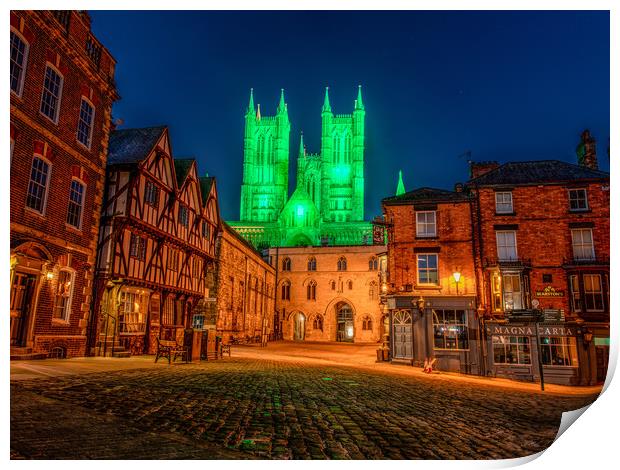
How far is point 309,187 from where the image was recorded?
3723 inches

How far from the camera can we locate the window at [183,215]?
2249 cm

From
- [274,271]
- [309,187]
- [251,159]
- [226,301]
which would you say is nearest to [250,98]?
[251,159]

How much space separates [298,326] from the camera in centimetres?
5288

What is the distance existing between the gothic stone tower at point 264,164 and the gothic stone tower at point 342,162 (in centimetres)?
876

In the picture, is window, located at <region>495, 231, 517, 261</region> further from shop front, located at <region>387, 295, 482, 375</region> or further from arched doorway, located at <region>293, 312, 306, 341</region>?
arched doorway, located at <region>293, 312, 306, 341</region>

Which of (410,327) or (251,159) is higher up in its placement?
(251,159)

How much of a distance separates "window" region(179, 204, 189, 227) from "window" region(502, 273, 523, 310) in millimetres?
16548

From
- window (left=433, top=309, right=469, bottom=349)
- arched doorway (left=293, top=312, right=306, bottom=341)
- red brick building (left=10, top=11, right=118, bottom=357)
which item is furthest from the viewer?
arched doorway (left=293, top=312, right=306, bottom=341)

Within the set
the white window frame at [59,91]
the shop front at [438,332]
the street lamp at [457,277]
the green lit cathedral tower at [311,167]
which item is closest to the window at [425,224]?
the street lamp at [457,277]

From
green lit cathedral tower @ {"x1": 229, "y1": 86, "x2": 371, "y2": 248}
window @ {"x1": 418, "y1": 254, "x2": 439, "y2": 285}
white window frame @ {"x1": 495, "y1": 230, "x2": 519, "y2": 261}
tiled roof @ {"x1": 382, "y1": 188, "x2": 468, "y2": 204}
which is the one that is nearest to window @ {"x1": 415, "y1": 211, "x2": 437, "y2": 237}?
tiled roof @ {"x1": 382, "y1": 188, "x2": 468, "y2": 204}

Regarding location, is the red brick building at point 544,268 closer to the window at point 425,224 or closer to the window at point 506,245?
the window at point 506,245

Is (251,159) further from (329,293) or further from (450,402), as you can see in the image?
(450,402)

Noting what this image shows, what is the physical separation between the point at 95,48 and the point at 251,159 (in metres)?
80.3

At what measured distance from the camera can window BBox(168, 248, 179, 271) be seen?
21.5 m
